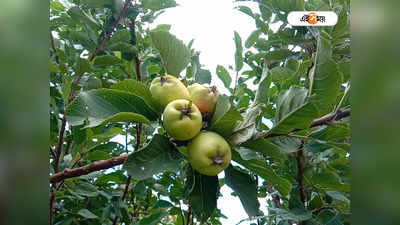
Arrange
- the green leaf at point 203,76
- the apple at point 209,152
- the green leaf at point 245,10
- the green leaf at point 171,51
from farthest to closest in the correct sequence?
the green leaf at point 245,10 < the green leaf at point 203,76 < the green leaf at point 171,51 < the apple at point 209,152

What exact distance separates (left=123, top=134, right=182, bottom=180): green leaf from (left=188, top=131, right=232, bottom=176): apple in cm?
3

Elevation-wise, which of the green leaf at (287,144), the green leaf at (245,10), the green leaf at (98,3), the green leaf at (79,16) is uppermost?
the green leaf at (98,3)

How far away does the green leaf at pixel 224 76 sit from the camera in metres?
0.91

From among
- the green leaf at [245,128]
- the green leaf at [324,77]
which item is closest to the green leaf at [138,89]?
the green leaf at [245,128]

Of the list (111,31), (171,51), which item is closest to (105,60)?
(111,31)

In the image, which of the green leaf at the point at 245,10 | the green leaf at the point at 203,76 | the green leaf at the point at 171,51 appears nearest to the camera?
the green leaf at the point at 171,51

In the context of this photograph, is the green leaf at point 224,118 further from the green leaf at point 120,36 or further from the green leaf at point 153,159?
the green leaf at point 120,36

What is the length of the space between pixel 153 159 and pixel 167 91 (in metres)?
0.10

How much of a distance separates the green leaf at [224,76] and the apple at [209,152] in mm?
435
